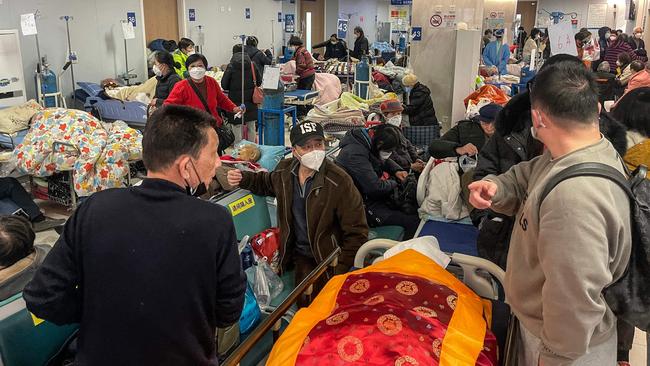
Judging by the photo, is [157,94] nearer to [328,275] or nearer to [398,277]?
[328,275]

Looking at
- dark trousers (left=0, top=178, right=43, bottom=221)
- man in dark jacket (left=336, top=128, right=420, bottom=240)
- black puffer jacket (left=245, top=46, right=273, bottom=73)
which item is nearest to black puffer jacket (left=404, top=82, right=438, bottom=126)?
man in dark jacket (left=336, top=128, right=420, bottom=240)

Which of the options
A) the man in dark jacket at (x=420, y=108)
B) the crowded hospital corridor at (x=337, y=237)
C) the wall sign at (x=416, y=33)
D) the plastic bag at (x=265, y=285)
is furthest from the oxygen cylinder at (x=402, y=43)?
the plastic bag at (x=265, y=285)

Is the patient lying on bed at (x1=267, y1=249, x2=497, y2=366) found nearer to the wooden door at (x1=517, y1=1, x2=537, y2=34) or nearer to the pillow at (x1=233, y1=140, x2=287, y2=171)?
the pillow at (x1=233, y1=140, x2=287, y2=171)

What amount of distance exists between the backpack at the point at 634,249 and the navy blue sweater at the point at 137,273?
980mm

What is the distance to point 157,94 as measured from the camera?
618 cm

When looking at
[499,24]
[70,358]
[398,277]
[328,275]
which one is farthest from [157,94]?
[499,24]

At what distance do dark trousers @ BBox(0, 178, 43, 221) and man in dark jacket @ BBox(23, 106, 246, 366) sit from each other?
397 centimetres

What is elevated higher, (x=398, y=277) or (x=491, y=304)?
(x=398, y=277)

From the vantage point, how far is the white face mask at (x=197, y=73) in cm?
521

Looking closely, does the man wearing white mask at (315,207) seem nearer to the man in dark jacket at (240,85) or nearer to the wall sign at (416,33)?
the man in dark jacket at (240,85)

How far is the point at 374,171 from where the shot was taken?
3986mm

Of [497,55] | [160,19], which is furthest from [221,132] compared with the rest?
[497,55]

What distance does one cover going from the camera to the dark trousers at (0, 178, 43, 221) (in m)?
4.94

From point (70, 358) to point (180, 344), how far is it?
2.90 ft
